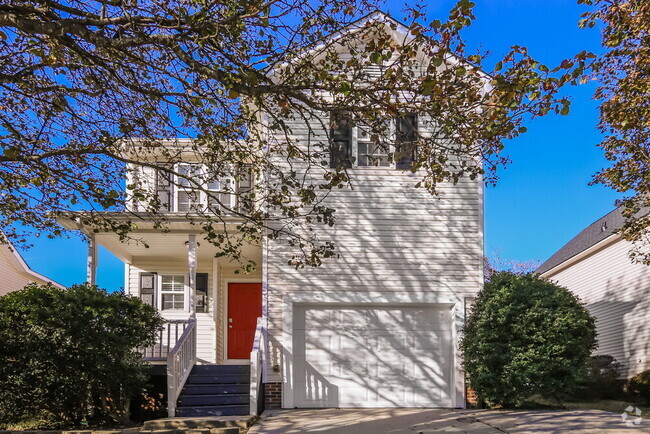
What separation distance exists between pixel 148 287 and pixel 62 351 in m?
5.60

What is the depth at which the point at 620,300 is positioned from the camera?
18.9 m

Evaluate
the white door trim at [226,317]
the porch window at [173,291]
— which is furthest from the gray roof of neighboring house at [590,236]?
the porch window at [173,291]

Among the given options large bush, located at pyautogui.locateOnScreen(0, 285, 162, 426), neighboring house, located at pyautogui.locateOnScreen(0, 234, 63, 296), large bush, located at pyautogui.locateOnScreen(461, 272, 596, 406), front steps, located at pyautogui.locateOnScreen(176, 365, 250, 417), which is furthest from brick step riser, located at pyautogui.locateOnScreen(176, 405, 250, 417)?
neighboring house, located at pyautogui.locateOnScreen(0, 234, 63, 296)

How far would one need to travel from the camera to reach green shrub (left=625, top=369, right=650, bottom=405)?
14.8 m

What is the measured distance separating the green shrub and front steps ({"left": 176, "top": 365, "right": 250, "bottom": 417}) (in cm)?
908

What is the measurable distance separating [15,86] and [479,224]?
333 inches

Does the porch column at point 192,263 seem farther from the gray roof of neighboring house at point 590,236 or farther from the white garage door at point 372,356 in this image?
the gray roof of neighboring house at point 590,236

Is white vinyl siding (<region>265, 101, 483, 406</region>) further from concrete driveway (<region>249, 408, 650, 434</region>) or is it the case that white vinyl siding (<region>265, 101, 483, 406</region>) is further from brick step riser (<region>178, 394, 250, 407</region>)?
concrete driveway (<region>249, 408, 650, 434</region>)

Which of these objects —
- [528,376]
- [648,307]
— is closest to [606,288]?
[648,307]

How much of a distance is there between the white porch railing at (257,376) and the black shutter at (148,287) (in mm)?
4922

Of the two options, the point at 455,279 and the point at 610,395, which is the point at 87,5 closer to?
the point at 455,279

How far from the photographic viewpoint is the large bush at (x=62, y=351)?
10367mm

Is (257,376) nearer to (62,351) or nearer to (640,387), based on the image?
(62,351)

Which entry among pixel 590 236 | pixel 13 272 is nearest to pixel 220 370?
Result: pixel 13 272
